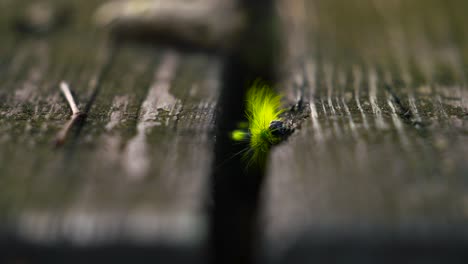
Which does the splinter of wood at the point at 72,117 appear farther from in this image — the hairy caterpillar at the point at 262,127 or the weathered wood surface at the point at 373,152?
the weathered wood surface at the point at 373,152

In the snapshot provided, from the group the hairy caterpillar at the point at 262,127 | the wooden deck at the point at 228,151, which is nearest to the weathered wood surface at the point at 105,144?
the wooden deck at the point at 228,151

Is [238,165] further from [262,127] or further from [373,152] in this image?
[373,152]

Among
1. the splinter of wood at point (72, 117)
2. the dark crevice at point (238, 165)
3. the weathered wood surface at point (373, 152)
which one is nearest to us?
the weathered wood surface at point (373, 152)

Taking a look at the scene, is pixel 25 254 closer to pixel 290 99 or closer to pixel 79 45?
pixel 290 99

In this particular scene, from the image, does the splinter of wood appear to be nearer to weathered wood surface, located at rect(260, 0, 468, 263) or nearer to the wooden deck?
the wooden deck

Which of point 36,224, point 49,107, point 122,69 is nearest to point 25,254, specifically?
point 36,224

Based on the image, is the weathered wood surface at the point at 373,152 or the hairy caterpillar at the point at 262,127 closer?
the weathered wood surface at the point at 373,152

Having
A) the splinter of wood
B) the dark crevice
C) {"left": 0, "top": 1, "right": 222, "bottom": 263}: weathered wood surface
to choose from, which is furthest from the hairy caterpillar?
the splinter of wood
